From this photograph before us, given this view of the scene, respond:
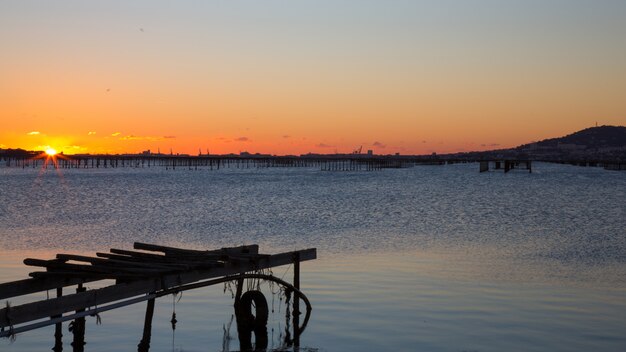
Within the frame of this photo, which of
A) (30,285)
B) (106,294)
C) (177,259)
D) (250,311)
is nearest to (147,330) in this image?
(177,259)

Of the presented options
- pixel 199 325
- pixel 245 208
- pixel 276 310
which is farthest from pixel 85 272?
pixel 245 208

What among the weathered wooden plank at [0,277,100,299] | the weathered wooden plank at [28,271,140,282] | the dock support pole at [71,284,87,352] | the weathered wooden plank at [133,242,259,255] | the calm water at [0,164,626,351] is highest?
the weathered wooden plank at [133,242,259,255]

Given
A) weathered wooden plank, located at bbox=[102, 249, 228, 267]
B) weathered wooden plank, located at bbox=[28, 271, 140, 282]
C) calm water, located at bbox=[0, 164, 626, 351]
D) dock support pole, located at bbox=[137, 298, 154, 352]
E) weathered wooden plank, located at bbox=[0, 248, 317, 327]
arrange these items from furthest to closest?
calm water, located at bbox=[0, 164, 626, 351], weathered wooden plank, located at bbox=[102, 249, 228, 267], dock support pole, located at bbox=[137, 298, 154, 352], weathered wooden plank, located at bbox=[28, 271, 140, 282], weathered wooden plank, located at bbox=[0, 248, 317, 327]

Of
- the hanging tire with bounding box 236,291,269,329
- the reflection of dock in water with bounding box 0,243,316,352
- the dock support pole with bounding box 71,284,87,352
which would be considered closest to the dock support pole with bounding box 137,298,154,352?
the reflection of dock in water with bounding box 0,243,316,352

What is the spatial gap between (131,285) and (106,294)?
0.61 meters

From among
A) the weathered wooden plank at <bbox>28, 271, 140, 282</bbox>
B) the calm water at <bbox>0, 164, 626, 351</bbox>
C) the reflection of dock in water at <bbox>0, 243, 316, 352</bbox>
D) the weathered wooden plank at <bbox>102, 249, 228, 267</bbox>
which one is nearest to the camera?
the reflection of dock in water at <bbox>0, 243, 316, 352</bbox>

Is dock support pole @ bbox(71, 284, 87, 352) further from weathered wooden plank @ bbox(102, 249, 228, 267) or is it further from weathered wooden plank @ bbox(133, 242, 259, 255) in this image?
weathered wooden plank @ bbox(133, 242, 259, 255)

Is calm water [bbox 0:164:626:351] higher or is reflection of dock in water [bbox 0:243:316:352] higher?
reflection of dock in water [bbox 0:243:316:352]

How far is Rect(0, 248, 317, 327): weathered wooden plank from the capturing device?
1096 centimetres

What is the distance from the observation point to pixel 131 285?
503 inches

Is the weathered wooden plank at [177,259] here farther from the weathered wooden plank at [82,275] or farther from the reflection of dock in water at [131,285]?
the weathered wooden plank at [82,275]

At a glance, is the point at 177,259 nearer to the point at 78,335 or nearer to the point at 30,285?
the point at 78,335

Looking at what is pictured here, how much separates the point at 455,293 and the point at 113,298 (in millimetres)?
11060

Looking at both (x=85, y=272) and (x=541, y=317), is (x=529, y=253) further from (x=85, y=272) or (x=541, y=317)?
(x=85, y=272)
